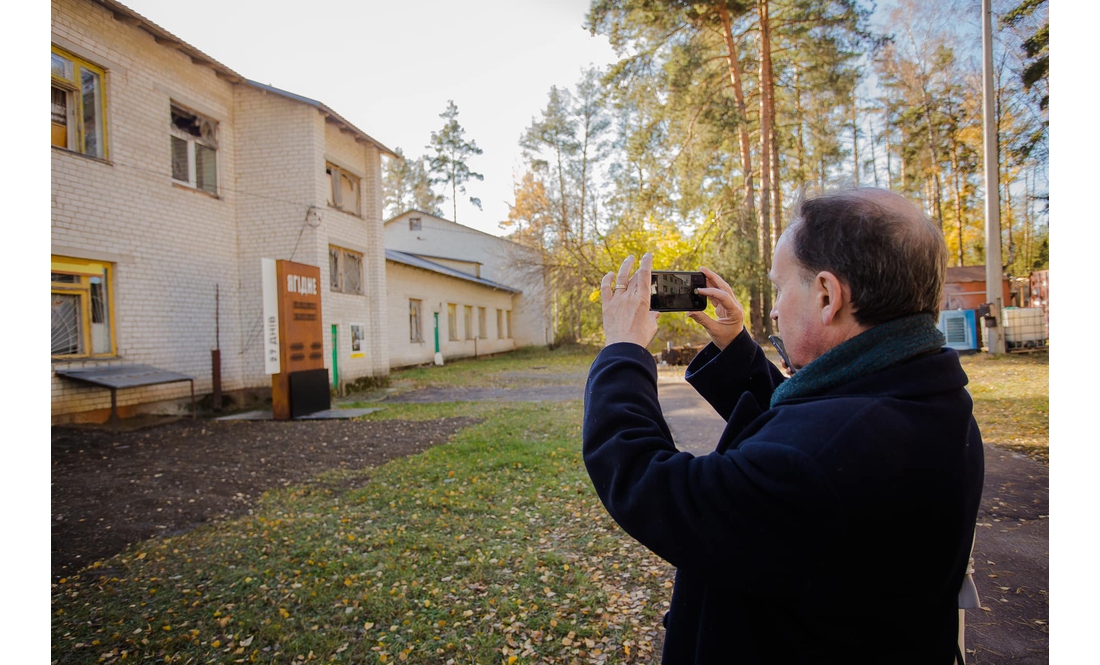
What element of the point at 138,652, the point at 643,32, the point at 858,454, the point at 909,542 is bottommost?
the point at 138,652

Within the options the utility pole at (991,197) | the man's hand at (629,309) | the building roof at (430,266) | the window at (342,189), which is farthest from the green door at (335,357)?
the man's hand at (629,309)

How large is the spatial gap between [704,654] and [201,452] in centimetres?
833

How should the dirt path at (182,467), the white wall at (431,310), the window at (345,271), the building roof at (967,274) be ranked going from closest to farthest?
the dirt path at (182,467)
the window at (345,271)
the building roof at (967,274)
the white wall at (431,310)

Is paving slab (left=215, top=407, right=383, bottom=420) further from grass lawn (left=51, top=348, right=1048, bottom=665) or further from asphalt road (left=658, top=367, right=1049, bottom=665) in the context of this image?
asphalt road (left=658, top=367, right=1049, bottom=665)

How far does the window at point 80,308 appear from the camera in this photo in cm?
927

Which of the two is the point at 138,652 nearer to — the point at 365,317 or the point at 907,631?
the point at 907,631

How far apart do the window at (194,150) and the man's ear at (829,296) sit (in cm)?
1319

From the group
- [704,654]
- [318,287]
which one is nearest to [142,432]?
[318,287]

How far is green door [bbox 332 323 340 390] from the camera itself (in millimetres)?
14609

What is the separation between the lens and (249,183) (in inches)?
531

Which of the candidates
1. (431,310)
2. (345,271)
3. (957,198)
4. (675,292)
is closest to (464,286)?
(431,310)

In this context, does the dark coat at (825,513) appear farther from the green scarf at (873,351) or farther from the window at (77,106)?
the window at (77,106)

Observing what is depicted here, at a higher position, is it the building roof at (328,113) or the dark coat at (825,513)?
the building roof at (328,113)

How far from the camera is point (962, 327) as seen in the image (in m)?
16.5
